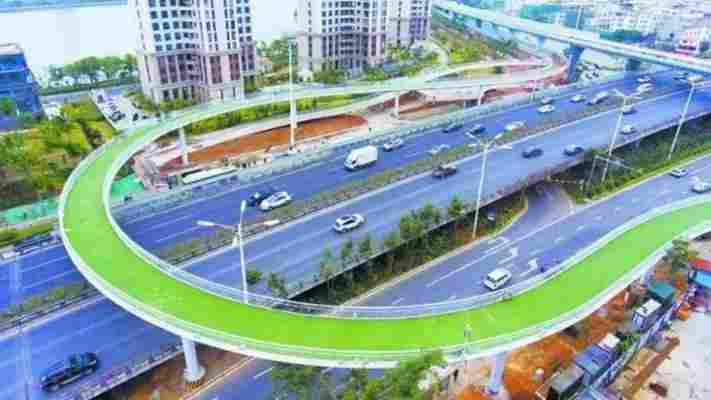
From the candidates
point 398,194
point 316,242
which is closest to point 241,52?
point 398,194

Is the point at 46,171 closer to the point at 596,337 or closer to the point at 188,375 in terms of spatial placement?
the point at 188,375

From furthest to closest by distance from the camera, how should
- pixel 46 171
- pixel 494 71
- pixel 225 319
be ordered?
1. pixel 494 71
2. pixel 46 171
3. pixel 225 319

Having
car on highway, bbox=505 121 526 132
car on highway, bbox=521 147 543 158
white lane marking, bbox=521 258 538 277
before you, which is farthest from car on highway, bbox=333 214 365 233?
car on highway, bbox=505 121 526 132

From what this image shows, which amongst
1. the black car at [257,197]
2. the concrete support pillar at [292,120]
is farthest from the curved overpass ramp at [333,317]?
the concrete support pillar at [292,120]

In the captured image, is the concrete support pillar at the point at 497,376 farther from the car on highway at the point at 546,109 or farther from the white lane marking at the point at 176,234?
the car on highway at the point at 546,109

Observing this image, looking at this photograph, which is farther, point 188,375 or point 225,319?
point 188,375
